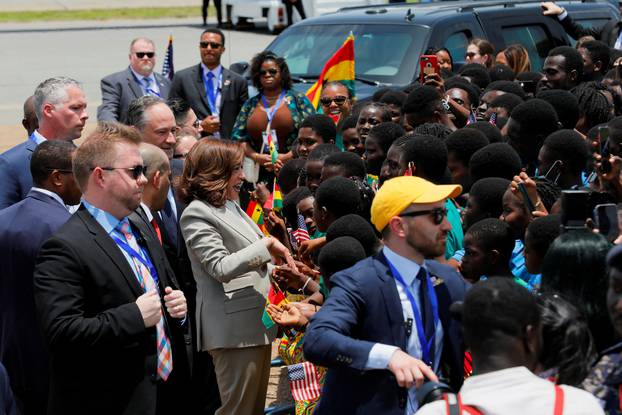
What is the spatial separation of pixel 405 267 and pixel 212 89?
22.5 feet

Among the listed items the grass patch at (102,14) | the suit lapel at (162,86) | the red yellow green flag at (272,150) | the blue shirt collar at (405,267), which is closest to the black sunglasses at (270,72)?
the red yellow green flag at (272,150)

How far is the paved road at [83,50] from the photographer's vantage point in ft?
67.2

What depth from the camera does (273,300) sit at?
5570mm

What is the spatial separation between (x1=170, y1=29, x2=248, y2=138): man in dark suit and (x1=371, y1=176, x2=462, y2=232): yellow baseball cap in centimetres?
649

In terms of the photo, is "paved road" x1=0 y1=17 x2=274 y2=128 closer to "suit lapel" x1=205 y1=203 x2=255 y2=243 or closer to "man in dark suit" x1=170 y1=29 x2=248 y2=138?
"man in dark suit" x1=170 y1=29 x2=248 y2=138

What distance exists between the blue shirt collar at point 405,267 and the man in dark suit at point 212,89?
6.58 meters

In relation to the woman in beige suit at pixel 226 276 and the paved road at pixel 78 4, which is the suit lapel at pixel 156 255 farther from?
the paved road at pixel 78 4

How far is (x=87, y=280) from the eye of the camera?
4.51m

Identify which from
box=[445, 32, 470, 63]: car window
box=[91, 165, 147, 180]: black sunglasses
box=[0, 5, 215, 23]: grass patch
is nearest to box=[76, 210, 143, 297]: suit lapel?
box=[91, 165, 147, 180]: black sunglasses

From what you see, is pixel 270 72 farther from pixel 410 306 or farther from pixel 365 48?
pixel 410 306

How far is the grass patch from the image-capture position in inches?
1348

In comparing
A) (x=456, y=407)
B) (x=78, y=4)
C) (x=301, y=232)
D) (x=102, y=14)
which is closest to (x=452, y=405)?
(x=456, y=407)

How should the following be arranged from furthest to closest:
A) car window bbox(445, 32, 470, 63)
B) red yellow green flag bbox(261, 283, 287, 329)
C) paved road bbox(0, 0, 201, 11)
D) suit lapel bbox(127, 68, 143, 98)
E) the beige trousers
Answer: paved road bbox(0, 0, 201, 11) < car window bbox(445, 32, 470, 63) < suit lapel bbox(127, 68, 143, 98) < the beige trousers < red yellow green flag bbox(261, 283, 287, 329)

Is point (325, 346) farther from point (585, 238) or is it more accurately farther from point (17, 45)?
point (17, 45)
